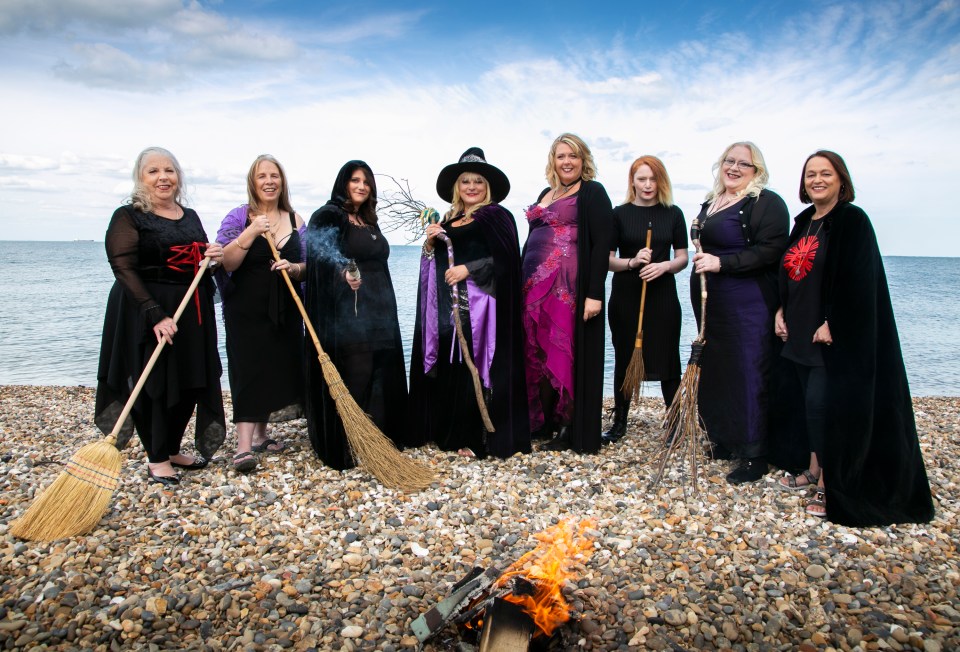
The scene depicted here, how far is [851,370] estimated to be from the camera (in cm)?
373

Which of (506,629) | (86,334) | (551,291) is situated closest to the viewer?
(506,629)

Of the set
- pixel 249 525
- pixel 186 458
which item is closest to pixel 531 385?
pixel 249 525

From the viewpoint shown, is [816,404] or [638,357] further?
[638,357]

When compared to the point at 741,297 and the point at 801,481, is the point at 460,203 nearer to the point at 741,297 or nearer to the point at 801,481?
the point at 741,297

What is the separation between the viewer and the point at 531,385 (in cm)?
523

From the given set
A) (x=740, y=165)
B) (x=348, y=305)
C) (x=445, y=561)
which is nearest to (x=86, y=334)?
(x=348, y=305)

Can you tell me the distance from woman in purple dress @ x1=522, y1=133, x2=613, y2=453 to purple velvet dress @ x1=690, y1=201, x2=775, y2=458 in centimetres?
82

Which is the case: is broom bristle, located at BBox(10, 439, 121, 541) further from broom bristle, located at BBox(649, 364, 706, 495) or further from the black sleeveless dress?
broom bristle, located at BBox(649, 364, 706, 495)

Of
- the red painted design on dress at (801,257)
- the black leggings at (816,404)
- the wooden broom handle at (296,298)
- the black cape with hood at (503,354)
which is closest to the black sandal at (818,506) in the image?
the black leggings at (816,404)

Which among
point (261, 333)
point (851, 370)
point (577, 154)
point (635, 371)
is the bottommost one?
point (635, 371)

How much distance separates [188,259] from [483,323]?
221cm

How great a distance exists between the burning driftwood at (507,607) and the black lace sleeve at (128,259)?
2748 mm

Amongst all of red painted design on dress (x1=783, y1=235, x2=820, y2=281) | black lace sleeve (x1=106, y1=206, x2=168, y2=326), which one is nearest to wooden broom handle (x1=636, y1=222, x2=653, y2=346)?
red painted design on dress (x1=783, y1=235, x2=820, y2=281)

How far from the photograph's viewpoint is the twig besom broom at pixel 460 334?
475 centimetres
